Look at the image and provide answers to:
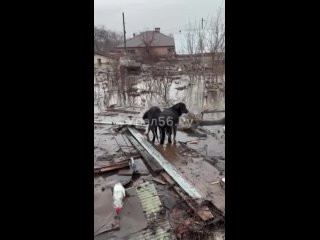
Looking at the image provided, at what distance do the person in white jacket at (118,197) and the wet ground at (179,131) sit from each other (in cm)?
40

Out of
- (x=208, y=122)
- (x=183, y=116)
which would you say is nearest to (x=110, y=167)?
(x=183, y=116)

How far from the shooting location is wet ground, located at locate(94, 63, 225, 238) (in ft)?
11.3

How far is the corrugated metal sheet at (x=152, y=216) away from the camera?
231 centimetres

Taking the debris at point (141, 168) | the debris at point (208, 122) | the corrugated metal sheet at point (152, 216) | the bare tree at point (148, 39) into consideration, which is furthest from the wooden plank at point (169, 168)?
the bare tree at point (148, 39)

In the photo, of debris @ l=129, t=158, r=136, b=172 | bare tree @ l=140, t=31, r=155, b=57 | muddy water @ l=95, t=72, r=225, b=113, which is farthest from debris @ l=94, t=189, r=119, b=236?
bare tree @ l=140, t=31, r=155, b=57

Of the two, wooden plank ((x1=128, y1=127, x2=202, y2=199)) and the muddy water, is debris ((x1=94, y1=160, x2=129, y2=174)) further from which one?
the muddy water

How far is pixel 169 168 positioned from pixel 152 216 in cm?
105

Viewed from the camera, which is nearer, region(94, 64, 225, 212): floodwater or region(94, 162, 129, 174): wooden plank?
region(94, 64, 225, 212): floodwater

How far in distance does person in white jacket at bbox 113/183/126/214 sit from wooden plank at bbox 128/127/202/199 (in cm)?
65

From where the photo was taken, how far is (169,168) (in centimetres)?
357
